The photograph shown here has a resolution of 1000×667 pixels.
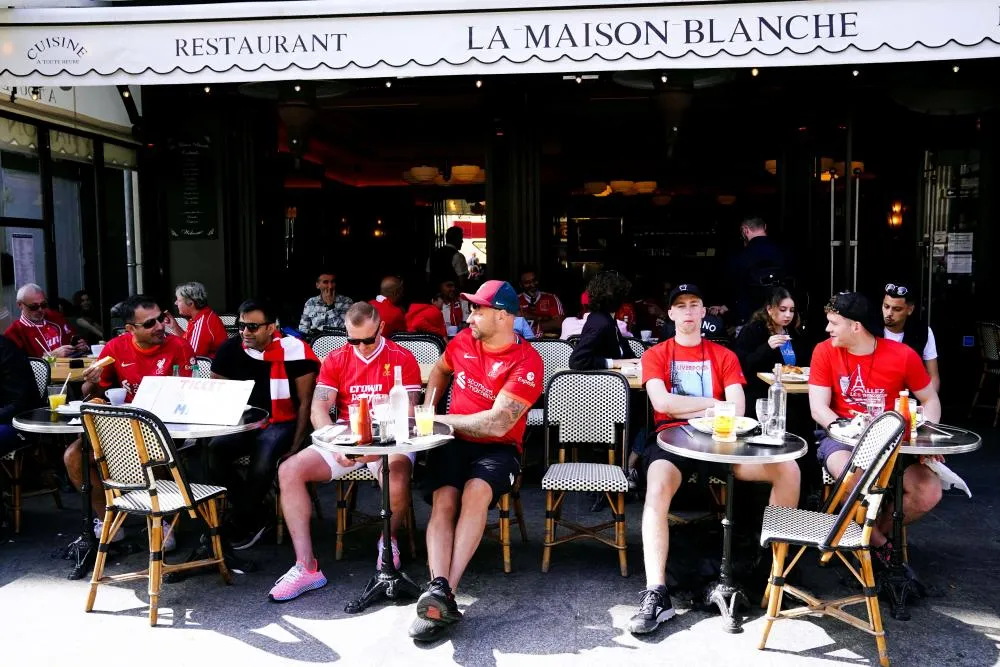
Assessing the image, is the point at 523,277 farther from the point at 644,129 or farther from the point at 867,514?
the point at 867,514

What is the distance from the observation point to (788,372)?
538 cm

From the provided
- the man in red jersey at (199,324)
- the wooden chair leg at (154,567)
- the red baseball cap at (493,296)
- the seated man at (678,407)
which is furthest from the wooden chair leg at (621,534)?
the man in red jersey at (199,324)

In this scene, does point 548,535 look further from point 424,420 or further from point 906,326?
point 906,326

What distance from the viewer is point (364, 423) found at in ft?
12.5

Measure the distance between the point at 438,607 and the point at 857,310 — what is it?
97.5 inches

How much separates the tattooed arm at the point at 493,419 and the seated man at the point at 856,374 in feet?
4.98

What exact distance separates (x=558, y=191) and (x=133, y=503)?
11.0 m

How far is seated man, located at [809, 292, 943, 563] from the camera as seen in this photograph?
4305 mm

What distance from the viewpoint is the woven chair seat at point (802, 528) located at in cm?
352

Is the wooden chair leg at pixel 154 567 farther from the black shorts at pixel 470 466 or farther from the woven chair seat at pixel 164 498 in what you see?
the black shorts at pixel 470 466

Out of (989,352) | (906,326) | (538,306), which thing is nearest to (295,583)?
(906,326)

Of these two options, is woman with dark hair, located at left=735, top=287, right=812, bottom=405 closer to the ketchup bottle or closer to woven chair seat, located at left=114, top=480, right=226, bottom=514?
the ketchup bottle

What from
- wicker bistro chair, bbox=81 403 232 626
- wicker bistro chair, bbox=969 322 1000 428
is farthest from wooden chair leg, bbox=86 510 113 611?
wicker bistro chair, bbox=969 322 1000 428

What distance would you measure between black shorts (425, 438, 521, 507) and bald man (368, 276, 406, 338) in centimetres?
313
